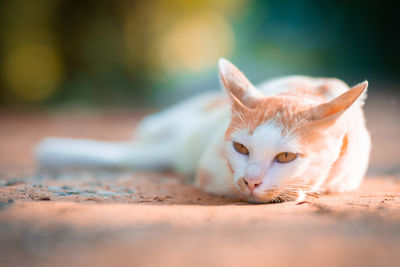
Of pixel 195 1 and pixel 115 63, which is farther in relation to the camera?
pixel 195 1

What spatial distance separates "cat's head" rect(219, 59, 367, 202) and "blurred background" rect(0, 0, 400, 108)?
8.95 m

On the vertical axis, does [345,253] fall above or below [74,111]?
below

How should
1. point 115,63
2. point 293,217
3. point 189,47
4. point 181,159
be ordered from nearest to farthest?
1. point 293,217
2. point 181,159
3. point 115,63
4. point 189,47

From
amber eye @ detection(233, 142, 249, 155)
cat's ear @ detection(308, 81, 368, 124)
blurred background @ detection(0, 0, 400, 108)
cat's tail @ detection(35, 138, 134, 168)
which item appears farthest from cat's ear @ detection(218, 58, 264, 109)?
blurred background @ detection(0, 0, 400, 108)

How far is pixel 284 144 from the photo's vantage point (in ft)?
6.86

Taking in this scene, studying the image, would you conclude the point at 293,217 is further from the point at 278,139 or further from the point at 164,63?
the point at 164,63

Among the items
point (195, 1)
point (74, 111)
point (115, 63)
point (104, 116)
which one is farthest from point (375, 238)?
point (195, 1)

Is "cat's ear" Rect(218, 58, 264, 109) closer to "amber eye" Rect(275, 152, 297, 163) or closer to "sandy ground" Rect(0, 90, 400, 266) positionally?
"amber eye" Rect(275, 152, 297, 163)

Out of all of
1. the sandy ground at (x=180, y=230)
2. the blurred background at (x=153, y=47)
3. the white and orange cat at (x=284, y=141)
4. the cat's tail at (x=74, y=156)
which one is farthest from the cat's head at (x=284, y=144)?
the blurred background at (x=153, y=47)

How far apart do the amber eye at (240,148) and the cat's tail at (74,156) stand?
190cm

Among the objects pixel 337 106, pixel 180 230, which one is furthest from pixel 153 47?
pixel 180 230

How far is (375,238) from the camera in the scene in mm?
1424

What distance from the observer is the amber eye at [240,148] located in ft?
7.38

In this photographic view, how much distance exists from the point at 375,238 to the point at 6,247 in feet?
4.60
